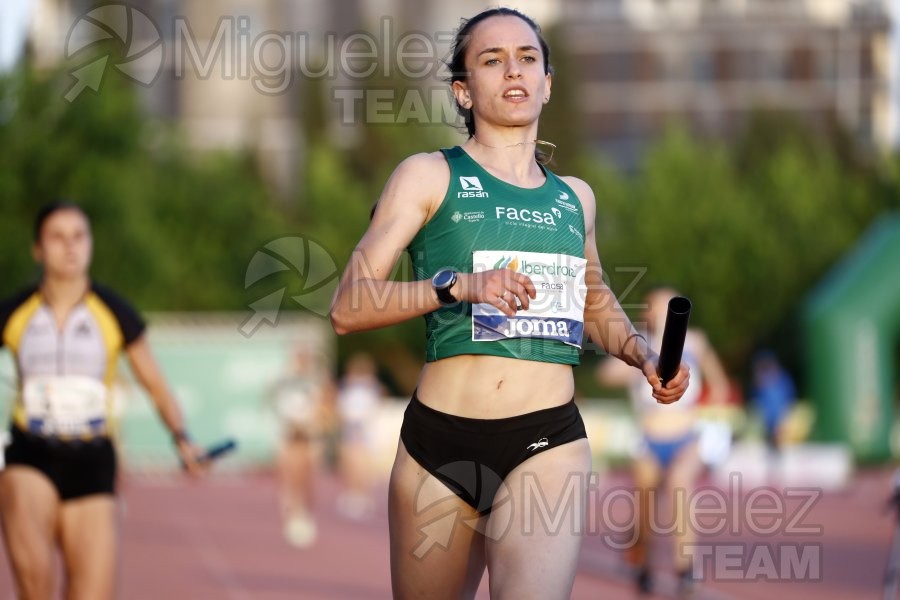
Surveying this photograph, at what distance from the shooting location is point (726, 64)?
7725 cm

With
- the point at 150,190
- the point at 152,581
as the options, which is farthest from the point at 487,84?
the point at 150,190

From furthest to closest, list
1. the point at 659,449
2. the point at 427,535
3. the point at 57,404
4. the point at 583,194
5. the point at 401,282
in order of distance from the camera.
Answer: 1. the point at 659,449
2. the point at 57,404
3. the point at 583,194
4. the point at 427,535
5. the point at 401,282

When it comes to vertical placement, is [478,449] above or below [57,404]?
above

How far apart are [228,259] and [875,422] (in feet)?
76.8

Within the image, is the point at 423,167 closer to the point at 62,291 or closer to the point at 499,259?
the point at 499,259

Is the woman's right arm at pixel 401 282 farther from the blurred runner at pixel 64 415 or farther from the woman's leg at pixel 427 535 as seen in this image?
the blurred runner at pixel 64 415

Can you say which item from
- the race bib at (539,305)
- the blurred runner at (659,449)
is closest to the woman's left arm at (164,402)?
the race bib at (539,305)

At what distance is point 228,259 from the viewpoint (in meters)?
47.7

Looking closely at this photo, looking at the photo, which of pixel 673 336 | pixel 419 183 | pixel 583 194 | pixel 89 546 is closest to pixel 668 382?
pixel 673 336

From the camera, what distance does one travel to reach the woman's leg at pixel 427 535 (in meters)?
4.65

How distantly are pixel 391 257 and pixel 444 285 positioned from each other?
1.22ft

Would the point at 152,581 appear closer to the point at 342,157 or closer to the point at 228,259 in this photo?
the point at 228,259

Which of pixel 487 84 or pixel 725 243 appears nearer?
pixel 487 84

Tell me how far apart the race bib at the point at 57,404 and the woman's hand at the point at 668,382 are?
296 centimetres
